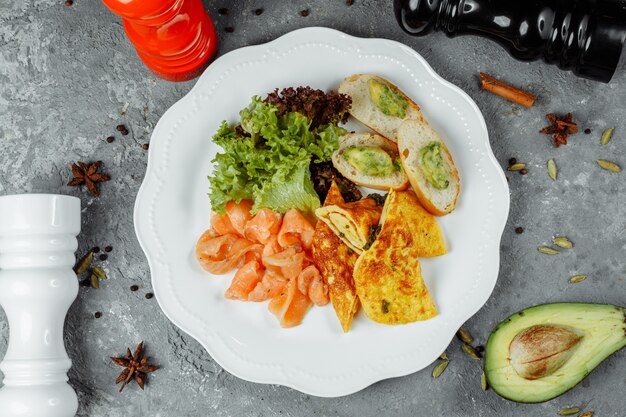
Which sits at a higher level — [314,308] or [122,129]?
[122,129]

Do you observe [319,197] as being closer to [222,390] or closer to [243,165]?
[243,165]

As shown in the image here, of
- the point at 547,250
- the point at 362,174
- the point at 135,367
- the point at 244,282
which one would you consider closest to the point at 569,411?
the point at 547,250

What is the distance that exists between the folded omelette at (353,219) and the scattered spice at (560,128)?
0.72 m

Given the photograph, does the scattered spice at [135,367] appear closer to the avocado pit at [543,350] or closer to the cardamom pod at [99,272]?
the cardamom pod at [99,272]

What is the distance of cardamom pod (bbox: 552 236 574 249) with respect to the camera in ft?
8.13

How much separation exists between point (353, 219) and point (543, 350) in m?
0.79

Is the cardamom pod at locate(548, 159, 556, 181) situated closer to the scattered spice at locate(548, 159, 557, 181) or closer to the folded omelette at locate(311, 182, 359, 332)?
the scattered spice at locate(548, 159, 557, 181)

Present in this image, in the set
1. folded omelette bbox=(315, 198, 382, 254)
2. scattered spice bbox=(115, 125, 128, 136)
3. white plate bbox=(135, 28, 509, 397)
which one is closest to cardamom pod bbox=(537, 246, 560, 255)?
white plate bbox=(135, 28, 509, 397)

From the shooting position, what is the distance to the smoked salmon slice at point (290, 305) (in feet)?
7.84

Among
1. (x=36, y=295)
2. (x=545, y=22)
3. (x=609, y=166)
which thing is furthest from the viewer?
(x=609, y=166)

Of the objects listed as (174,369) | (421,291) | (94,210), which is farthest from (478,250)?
(94,210)

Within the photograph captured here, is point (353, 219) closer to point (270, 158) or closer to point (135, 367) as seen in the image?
point (270, 158)

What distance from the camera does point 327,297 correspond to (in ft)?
7.90

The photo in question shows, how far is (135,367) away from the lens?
254cm
